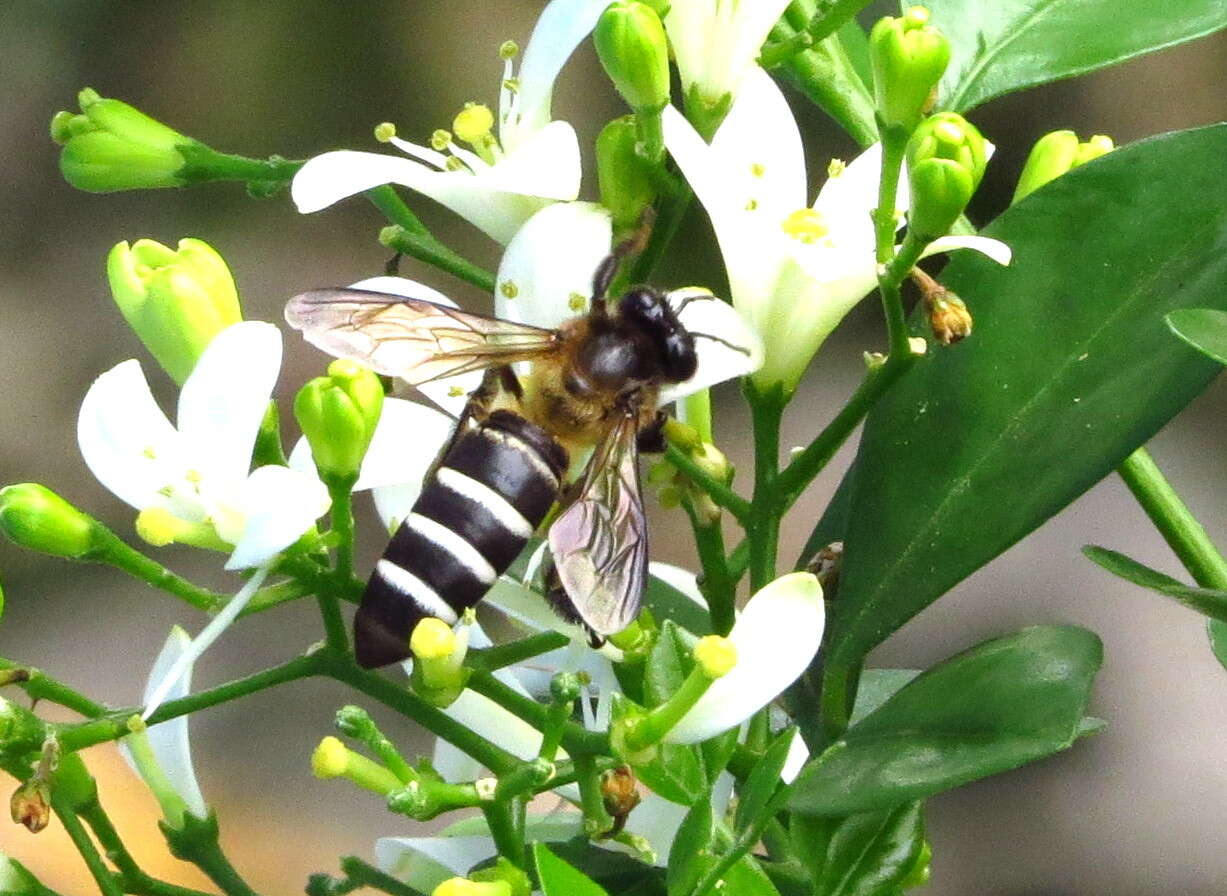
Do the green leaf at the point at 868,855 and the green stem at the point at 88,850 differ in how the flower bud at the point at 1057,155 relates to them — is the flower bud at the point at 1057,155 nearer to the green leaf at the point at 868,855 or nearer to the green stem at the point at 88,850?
the green leaf at the point at 868,855

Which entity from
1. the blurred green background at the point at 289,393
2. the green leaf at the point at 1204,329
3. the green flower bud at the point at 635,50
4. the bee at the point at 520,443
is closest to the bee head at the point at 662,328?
the bee at the point at 520,443

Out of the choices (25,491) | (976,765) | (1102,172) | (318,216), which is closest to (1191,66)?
(318,216)

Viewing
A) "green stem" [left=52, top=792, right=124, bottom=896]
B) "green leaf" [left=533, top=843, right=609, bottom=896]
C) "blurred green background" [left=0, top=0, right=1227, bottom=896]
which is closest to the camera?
"green leaf" [left=533, top=843, right=609, bottom=896]

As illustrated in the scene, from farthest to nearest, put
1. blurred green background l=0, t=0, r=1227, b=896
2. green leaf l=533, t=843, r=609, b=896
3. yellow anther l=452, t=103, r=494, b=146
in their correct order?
1. blurred green background l=0, t=0, r=1227, b=896
2. yellow anther l=452, t=103, r=494, b=146
3. green leaf l=533, t=843, r=609, b=896

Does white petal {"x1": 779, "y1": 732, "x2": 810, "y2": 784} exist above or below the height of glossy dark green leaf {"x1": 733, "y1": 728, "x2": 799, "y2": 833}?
above

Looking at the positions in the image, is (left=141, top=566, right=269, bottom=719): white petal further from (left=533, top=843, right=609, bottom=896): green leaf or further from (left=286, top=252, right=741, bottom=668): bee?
(left=533, top=843, right=609, bottom=896): green leaf

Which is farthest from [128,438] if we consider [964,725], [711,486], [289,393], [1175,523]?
[289,393]

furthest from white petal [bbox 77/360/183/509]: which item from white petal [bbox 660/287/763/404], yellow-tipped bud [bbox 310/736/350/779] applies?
white petal [bbox 660/287/763/404]

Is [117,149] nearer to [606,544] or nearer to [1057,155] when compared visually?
[606,544]
